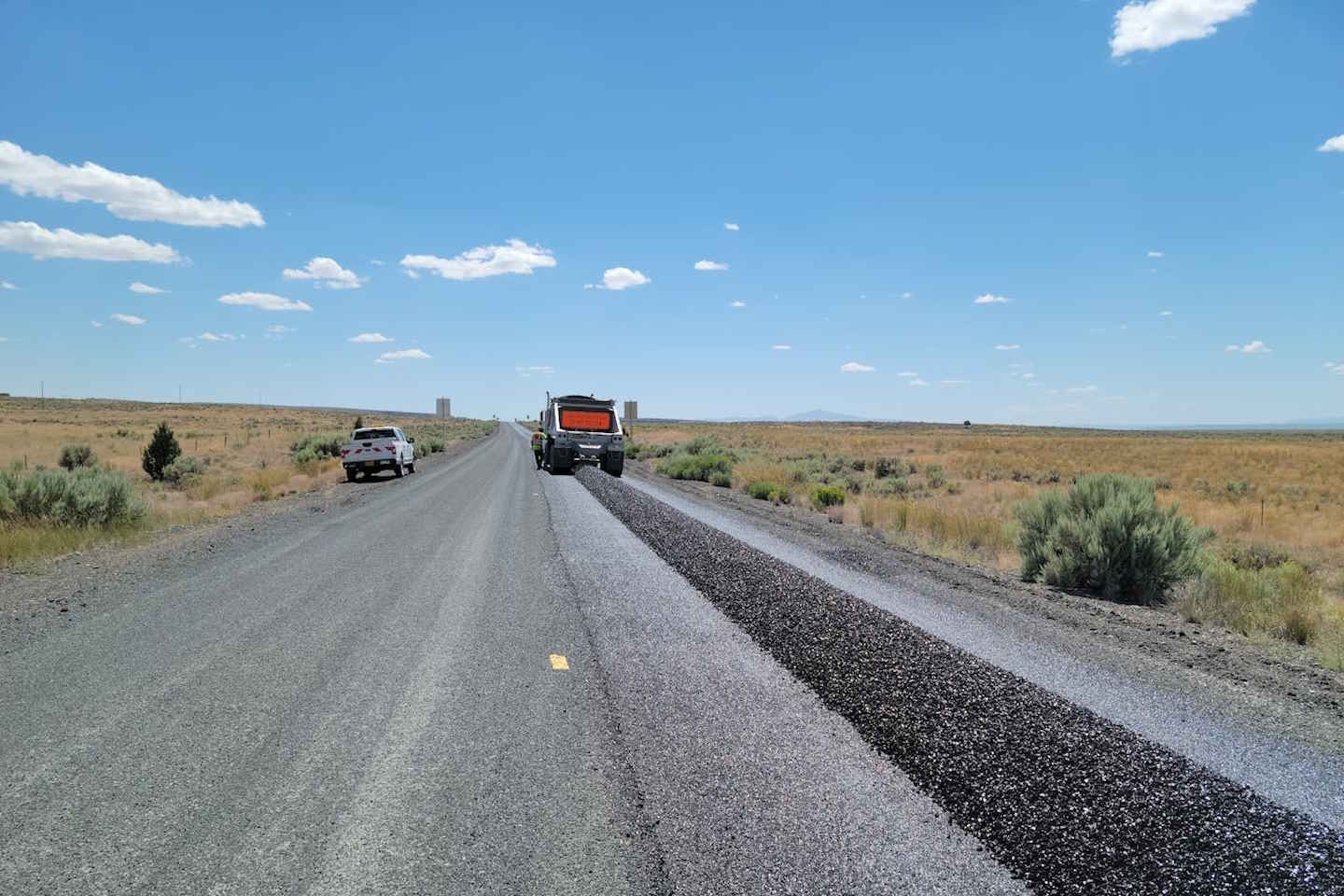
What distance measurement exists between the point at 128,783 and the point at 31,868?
80cm

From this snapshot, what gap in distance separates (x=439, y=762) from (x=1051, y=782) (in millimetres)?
3303

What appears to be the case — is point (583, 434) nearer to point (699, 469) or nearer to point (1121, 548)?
point (699, 469)

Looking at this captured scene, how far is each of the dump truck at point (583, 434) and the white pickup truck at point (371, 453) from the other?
6084 millimetres

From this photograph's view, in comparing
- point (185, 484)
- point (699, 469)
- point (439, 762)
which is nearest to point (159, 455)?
point (185, 484)

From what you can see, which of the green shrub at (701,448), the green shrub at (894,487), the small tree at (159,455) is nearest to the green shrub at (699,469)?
the green shrub at (894,487)

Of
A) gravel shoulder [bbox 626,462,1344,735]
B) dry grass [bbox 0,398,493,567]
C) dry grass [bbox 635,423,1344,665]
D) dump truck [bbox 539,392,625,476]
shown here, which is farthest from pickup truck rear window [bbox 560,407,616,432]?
gravel shoulder [bbox 626,462,1344,735]

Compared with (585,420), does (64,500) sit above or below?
below

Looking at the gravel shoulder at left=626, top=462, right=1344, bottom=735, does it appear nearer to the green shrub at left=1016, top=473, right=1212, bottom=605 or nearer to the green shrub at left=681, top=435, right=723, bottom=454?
the green shrub at left=1016, top=473, right=1212, bottom=605

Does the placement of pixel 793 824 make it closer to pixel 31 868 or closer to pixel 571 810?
pixel 571 810

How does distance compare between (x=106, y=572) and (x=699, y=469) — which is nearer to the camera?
(x=106, y=572)

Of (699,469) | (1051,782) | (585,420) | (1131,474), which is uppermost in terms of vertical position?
(585,420)

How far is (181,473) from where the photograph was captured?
29062mm

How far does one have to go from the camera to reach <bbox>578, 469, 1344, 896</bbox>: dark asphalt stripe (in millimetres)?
3260

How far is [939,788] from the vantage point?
161 inches
